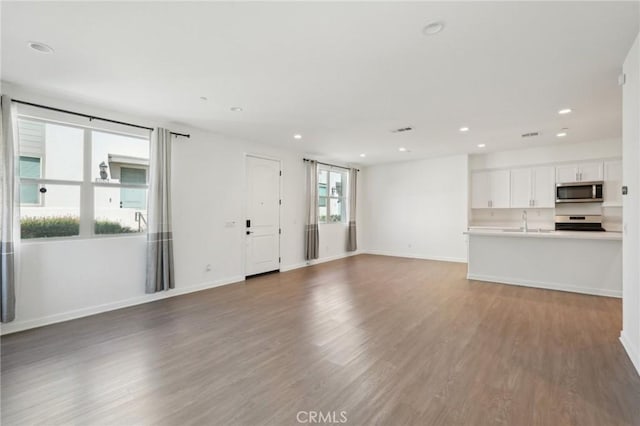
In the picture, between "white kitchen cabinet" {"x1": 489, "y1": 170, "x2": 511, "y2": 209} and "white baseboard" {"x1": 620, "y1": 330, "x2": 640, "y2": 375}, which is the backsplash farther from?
"white baseboard" {"x1": 620, "y1": 330, "x2": 640, "y2": 375}

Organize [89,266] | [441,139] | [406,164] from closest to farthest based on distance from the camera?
[89,266]
[441,139]
[406,164]

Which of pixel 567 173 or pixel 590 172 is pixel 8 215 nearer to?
pixel 567 173

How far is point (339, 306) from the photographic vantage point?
405cm

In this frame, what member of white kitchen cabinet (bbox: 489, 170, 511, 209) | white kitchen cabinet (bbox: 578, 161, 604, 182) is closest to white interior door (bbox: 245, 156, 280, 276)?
white kitchen cabinet (bbox: 489, 170, 511, 209)

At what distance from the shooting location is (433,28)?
7.18ft

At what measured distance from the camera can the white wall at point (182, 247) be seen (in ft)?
11.3

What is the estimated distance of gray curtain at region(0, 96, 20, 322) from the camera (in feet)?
10.1

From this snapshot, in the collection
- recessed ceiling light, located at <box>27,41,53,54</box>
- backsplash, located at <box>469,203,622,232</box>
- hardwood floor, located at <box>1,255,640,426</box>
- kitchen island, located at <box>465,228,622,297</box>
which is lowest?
hardwood floor, located at <box>1,255,640,426</box>

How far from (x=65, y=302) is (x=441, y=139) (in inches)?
256

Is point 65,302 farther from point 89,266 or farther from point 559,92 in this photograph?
point 559,92

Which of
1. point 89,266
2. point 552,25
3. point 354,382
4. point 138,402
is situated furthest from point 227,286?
point 552,25

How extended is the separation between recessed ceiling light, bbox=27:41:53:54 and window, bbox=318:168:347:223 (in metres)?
5.62

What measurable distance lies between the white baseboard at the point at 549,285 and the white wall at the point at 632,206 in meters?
2.21

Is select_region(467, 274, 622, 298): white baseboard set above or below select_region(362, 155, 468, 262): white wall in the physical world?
below
